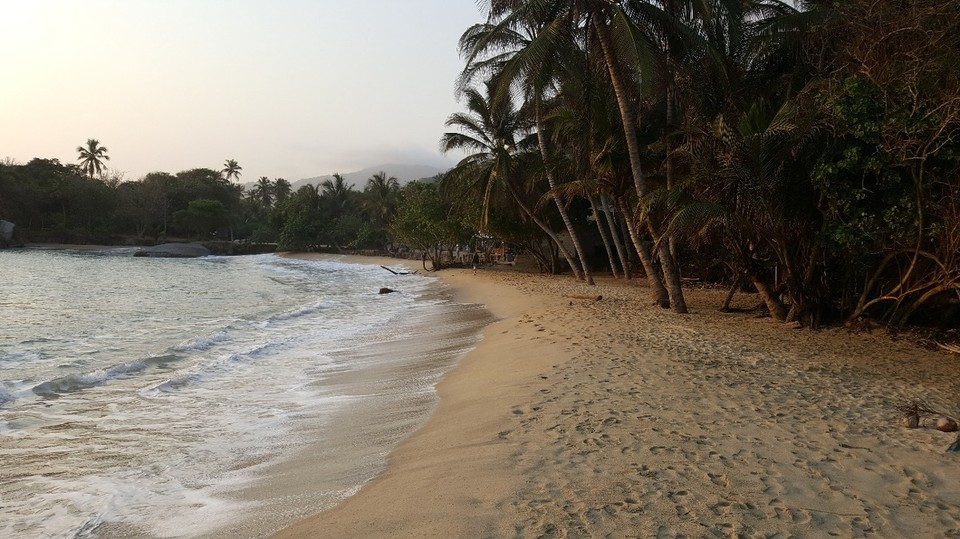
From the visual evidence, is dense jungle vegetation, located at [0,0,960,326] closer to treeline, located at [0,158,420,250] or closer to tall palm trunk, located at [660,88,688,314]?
tall palm trunk, located at [660,88,688,314]

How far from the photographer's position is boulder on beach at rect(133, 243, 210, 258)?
6100 cm

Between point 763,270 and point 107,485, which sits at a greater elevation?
point 763,270

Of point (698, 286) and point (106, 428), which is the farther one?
point (698, 286)

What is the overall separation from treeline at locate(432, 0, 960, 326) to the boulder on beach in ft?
192

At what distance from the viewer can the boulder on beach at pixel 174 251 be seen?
6100 cm

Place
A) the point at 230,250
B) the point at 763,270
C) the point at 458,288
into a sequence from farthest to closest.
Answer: the point at 230,250 → the point at 458,288 → the point at 763,270

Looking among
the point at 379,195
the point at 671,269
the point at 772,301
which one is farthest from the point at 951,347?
the point at 379,195

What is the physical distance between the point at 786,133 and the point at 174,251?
66.6 meters

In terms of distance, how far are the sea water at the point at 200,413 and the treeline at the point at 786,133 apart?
520 cm

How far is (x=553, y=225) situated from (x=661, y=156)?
13.6 metres

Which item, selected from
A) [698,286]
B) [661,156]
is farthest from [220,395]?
[698,286]

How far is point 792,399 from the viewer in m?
5.74

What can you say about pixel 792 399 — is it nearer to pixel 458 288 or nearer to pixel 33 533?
pixel 33 533

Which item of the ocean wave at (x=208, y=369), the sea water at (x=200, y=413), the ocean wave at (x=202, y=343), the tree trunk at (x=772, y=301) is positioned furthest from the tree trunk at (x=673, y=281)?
the ocean wave at (x=202, y=343)
